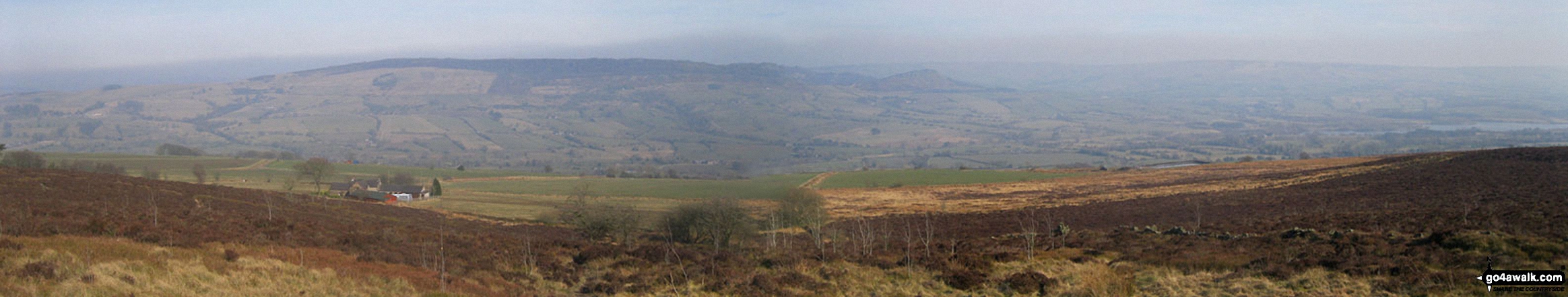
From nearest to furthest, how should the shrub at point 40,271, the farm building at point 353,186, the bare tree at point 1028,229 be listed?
the shrub at point 40,271 < the bare tree at point 1028,229 < the farm building at point 353,186

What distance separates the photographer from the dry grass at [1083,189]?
38.3 meters

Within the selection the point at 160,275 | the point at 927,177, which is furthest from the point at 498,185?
the point at 160,275

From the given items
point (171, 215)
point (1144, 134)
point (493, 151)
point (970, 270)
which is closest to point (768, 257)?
point (970, 270)

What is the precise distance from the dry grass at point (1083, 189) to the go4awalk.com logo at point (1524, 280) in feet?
68.6

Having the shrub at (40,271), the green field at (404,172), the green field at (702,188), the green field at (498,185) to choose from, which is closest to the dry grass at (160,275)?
the shrub at (40,271)

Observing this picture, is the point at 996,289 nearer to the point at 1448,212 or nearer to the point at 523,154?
the point at 1448,212

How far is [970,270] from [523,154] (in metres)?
102

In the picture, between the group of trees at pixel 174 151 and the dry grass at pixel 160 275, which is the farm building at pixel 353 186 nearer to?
the group of trees at pixel 174 151

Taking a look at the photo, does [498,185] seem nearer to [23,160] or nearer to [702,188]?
[23,160]

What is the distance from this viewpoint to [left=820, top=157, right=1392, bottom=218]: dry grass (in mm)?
38281

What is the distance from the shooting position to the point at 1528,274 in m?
11.1

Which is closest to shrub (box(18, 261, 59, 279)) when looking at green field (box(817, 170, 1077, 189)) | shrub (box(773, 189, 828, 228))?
shrub (box(773, 189, 828, 228))

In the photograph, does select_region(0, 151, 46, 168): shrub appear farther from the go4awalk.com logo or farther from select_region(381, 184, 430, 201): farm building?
the go4awalk.com logo

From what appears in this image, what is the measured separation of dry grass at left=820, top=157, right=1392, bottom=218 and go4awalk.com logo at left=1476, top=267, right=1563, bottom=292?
824 inches
